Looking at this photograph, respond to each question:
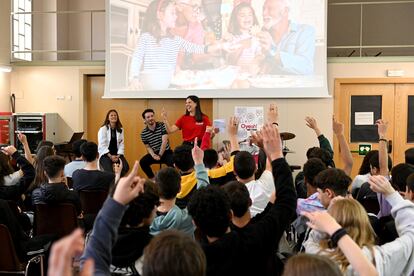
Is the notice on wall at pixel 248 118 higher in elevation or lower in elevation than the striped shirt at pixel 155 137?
higher

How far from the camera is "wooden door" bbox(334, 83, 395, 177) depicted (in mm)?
7773

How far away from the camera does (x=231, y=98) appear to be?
25.8ft

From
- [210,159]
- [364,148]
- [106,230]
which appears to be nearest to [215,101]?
[364,148]

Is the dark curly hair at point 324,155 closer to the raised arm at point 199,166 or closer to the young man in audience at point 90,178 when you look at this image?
the raised arm at point 199,166

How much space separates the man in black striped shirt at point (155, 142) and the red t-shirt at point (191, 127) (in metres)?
0.37

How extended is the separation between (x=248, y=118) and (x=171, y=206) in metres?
5.31

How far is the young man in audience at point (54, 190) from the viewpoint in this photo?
11.8 ft

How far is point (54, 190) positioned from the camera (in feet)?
11.8

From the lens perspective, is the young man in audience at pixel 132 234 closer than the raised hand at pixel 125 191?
No

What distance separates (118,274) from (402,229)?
4.31 feet

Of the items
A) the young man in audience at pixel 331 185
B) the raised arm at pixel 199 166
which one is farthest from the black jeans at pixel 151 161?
the young man in audience at pixel 331 185

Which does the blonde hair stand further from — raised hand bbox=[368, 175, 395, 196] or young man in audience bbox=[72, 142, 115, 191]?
young man in audience bbox=[72, 142, 115, 191]

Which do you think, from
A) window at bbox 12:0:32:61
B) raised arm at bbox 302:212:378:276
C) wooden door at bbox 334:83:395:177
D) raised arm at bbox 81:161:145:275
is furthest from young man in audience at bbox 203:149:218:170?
window at bbox 12:0:32:61

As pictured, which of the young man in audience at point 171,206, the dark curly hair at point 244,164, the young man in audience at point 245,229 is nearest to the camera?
the young man in audience at point 245,229
